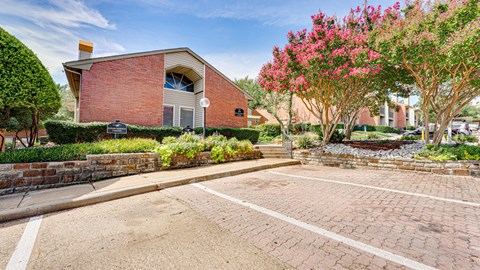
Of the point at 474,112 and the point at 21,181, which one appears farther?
the point at 474,112

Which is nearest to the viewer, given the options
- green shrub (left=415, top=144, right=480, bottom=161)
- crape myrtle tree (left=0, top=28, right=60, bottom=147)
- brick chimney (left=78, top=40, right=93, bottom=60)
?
crape myrtle tree (left=0, top=28, right=60, bottom=147)

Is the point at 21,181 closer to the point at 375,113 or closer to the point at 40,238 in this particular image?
the point at 40,238

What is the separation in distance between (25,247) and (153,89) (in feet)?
37.8

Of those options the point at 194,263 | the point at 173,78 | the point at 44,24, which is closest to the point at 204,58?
the point at 173,78

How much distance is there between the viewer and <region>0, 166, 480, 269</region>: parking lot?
2.09m

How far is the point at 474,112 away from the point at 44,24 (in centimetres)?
6771

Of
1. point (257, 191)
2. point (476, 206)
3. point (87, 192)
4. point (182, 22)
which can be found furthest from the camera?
point (182, 22)

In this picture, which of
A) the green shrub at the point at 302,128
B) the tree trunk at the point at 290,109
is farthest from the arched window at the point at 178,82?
the green shrub at the point at 302,128

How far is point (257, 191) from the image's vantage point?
4.65 m

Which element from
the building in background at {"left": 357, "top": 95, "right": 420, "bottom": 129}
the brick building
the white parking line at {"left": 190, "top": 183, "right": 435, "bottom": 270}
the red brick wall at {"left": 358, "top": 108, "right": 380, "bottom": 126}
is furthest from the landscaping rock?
the red brick wall at {"left": 358, "top": 108, "right": 380, "bottom": 126}

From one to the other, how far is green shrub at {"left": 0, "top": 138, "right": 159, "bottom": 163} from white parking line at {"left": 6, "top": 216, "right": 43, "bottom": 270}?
2326mm

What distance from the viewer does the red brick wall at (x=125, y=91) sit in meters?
10.5

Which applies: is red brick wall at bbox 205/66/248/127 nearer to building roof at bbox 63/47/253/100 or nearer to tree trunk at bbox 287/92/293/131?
building roof at bbox 63/47/253/100

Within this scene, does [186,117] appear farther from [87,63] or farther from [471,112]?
[471,112]
